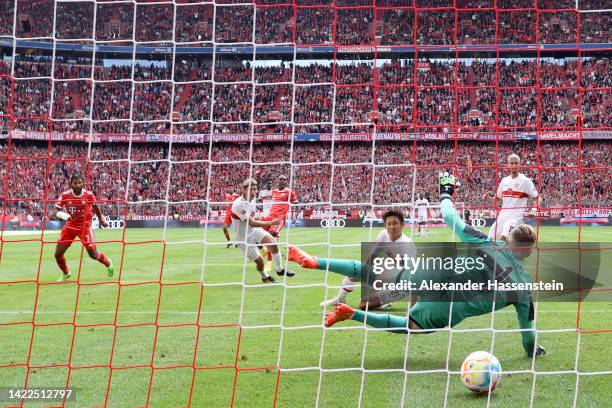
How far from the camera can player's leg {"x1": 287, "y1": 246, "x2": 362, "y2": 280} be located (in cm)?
590

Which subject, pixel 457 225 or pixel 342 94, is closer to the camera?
pixel 457 225

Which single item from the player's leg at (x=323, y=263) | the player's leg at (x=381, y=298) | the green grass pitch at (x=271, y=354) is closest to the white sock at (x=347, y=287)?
the player's leg at (x=381, y=298)

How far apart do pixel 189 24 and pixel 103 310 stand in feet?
40.3

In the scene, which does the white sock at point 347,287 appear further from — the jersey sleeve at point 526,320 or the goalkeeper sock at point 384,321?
the jersey sleeve at point 526,320

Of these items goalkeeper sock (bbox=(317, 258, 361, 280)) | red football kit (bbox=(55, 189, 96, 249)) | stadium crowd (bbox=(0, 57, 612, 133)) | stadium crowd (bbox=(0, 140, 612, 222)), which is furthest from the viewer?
stadium crowd (bbox=(0, 140, 612, 222))

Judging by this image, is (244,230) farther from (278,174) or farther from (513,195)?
(278,174)

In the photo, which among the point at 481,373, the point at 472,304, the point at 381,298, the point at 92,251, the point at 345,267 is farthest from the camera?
the point at 92,251

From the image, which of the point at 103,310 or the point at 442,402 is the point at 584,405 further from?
the point at 103,310

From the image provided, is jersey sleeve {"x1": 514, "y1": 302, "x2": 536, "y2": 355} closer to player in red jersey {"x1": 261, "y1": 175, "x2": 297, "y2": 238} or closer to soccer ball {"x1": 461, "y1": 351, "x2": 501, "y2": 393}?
soccer ball {"x1": 461, "y1": 351, "x2": 501, "y2": 393}

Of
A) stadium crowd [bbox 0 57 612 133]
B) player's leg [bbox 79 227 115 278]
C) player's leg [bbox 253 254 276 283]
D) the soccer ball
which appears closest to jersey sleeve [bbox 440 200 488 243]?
the soccer ball

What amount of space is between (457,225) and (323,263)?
1.42 meters

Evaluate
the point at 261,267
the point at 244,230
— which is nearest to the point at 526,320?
the point at 261,267

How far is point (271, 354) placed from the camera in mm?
6496

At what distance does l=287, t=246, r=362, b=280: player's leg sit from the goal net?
0.23 m
